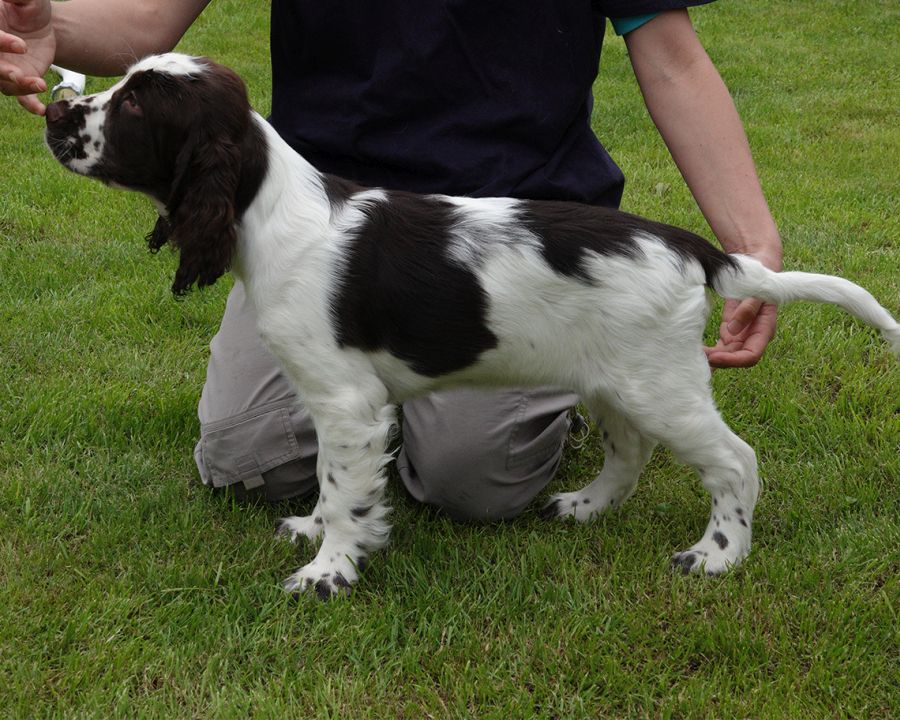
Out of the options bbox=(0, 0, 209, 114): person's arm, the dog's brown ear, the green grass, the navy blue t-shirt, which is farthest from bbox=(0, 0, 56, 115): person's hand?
the green grass

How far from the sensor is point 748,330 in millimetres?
3064

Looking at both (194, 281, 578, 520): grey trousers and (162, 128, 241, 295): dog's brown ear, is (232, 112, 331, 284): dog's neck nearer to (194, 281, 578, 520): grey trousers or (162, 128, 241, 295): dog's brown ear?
(162, 128, 241, 295): dog's brown ear

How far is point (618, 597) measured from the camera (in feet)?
9.64

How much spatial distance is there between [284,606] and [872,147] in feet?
20.4

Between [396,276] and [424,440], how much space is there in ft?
2.72

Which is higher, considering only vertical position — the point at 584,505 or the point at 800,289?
the point at 800,289

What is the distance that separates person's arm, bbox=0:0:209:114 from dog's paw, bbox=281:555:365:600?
59.8 inches

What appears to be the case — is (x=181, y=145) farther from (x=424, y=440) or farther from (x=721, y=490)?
(x=721, y=490)

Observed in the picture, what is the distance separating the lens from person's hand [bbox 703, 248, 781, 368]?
3004mm

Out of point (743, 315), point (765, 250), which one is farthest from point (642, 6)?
point (743, 315)

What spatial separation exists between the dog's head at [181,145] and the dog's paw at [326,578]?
34.8 inches

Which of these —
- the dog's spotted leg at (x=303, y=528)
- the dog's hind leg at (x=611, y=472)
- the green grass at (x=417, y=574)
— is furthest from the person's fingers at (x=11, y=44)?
the dog's hind leg at (x=611, y=472)

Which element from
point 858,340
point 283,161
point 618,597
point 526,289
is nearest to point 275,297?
point 283,161

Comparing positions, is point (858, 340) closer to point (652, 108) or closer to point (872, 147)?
point (652, 108)
